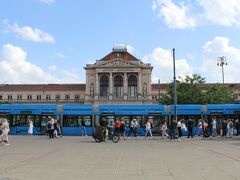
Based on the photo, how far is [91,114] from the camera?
1770 inches

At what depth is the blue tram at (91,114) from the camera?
43875mm

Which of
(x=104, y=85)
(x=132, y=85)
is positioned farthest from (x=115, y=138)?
(x=104, y=85)

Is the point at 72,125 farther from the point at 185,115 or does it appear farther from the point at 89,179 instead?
the point at 89,179

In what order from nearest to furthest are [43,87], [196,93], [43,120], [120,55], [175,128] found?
[175,128], [43,120], [196,93], [120,55], [43,87]

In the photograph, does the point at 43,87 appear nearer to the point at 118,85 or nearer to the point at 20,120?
the point at 118,85

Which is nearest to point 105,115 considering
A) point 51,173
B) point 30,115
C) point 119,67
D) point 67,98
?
point 30,115

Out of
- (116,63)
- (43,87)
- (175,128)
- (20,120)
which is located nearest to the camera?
(175,128)

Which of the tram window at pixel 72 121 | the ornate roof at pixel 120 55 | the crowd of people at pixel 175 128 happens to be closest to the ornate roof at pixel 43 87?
the ornate roof at pixel 120 55

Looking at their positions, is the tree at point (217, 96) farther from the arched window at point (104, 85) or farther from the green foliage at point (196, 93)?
the arched window at point (104, 85)

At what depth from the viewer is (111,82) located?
422 feet

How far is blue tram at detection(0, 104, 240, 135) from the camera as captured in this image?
4388cm

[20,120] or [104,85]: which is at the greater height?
[104,85]

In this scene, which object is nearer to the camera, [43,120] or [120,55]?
[43,120]

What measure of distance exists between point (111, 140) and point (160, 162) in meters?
17.4
